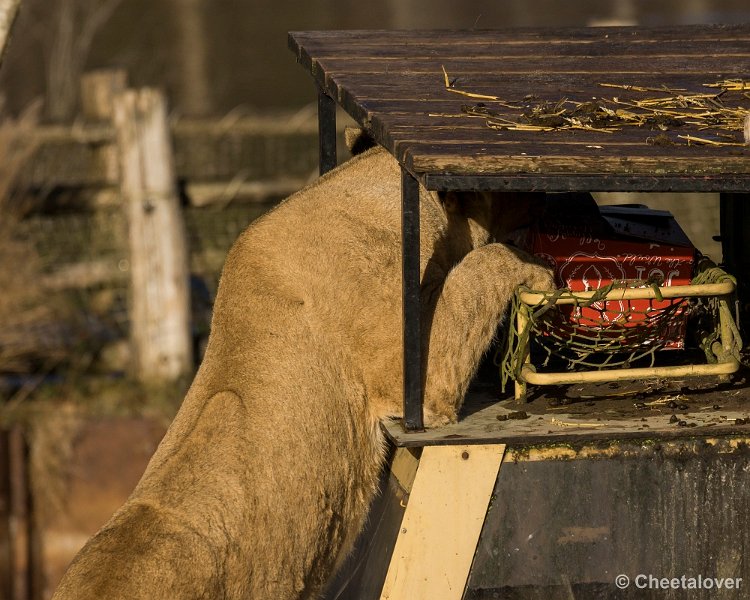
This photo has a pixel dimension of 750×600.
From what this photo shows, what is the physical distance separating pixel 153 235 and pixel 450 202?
5832 mm

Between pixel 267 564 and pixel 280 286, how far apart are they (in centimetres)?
99

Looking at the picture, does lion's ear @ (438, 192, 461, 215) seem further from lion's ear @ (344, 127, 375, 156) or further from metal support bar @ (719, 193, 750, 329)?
metal support bar @ (719, 193, 750, 329)

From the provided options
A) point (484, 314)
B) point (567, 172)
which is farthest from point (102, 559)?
point (567, 172)

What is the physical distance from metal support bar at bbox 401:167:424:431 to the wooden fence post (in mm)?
6571

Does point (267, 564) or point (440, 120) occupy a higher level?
point (440, 120)

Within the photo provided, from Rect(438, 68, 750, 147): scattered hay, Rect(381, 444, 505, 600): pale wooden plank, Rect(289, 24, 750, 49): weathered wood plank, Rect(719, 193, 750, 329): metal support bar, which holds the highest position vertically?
Rect(289, 24, 750, 49): weathered wood plank

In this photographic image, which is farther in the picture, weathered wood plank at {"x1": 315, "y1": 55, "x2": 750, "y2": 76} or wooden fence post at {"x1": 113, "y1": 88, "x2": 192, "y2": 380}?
wooden fence post at {"x1": 113, "y1": 88, "x2": 192, "y2": 380}

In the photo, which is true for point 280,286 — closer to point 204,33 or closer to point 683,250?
point 683,250

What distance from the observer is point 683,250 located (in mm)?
4586

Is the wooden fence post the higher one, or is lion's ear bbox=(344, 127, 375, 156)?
lion's ear bbox=(344, 127, 375, 156)

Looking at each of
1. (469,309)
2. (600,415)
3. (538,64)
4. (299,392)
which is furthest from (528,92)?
(299,392)

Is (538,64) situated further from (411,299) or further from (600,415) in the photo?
(600,415)

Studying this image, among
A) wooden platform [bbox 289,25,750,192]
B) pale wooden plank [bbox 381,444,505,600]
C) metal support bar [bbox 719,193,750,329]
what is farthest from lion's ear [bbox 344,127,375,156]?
pale wooden plank [bbox 381,444,505,600]

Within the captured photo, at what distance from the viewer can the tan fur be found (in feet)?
13.8
